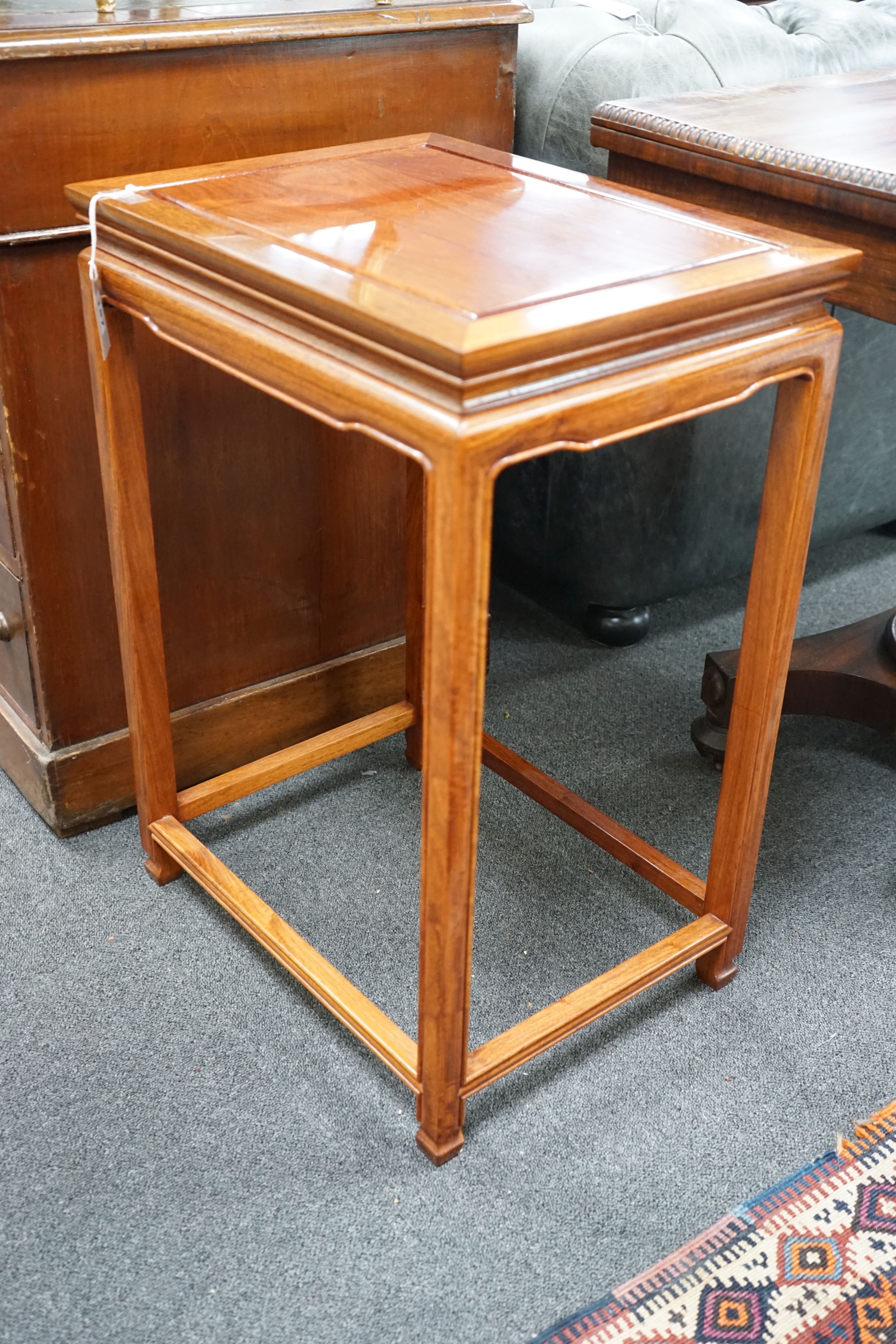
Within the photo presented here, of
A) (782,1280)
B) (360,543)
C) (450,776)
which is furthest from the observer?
(360,543)

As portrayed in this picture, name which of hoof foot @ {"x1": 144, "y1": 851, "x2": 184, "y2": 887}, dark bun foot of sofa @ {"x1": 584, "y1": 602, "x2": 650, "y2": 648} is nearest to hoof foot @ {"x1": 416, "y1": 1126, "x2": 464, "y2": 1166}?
hoof foot @ {"x1": 144, "y1": 851, "x2": 184, "y2": 887}

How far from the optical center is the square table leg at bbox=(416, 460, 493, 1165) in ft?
2.38

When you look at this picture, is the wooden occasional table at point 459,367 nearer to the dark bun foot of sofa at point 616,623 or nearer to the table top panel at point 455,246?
the table top panel at point 455,246

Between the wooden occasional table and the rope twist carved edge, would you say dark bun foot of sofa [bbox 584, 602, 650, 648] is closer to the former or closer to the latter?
the wooden occasional table

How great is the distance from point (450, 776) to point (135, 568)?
17.6 inches

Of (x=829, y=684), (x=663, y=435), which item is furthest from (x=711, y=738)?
(x=663, y=435)

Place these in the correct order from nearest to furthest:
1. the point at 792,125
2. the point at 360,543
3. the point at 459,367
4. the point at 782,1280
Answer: the point at 459,367, the point at 782,1280, the point at 792,125, the point at 360,543

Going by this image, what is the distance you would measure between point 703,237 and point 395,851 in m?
0.71

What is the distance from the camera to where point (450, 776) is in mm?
805

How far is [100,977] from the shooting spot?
1.16 metres

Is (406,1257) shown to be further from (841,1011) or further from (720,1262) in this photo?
(841,1011)

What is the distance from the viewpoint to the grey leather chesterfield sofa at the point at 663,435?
1.40 m

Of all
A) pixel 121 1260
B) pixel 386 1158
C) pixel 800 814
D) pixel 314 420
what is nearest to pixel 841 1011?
pixel 800 814

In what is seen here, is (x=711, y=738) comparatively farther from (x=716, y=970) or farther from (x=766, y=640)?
(x=766, y=640)
